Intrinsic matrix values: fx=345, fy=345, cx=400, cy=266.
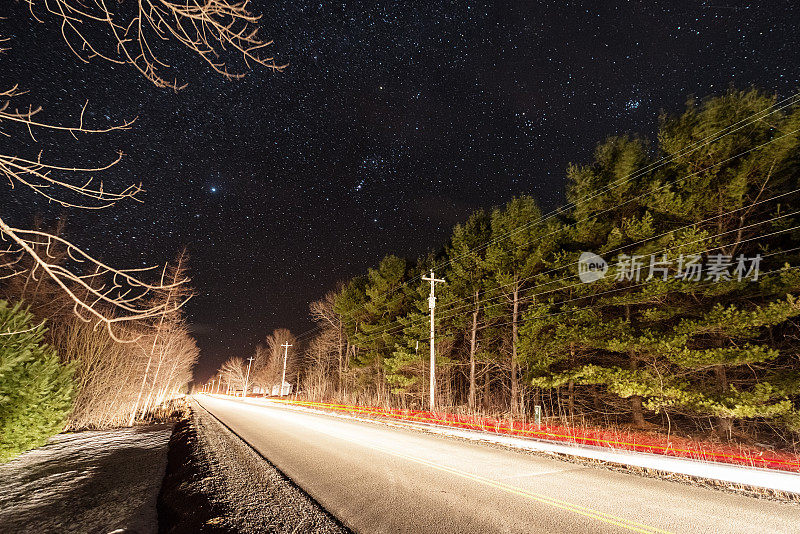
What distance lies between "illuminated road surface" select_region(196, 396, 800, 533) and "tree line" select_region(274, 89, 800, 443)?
6.35m

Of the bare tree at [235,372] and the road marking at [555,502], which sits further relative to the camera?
the bare tree at [235,372]

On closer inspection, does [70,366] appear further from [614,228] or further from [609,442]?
[614,228]

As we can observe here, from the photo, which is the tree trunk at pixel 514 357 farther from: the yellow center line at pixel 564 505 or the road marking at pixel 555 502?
the yellow center line at pixel 564 505

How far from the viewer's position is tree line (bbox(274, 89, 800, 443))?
10547mm

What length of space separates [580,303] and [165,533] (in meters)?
15.3

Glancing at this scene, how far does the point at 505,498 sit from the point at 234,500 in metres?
4.24

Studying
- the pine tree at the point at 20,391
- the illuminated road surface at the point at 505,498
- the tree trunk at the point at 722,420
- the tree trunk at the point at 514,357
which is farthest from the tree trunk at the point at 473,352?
the pine tree at the point at 20,391

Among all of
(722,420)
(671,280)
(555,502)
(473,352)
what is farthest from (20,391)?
(722,420)

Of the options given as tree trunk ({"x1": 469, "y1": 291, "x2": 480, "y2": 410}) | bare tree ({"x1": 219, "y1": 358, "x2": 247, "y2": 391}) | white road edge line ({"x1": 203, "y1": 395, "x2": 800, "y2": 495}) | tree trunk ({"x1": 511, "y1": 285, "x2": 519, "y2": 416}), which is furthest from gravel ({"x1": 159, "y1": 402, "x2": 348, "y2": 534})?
bare tree ({"x1": 219, "y1": 358, "x2": 247, "y2": 391})

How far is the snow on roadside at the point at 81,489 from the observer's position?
15.9ft

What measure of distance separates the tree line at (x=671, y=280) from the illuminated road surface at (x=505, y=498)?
6.35 meters

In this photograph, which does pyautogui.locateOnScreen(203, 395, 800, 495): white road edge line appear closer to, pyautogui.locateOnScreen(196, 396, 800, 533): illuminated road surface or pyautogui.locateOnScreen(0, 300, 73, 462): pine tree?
pyautogui.locateOnScreen(196, 396, 800, 533): illuminated road surface

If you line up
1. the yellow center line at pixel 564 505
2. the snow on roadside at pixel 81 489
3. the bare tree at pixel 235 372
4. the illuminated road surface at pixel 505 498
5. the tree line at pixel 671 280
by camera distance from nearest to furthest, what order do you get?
the yellow center line at pixel 564 505 < the illuminated road surface at pixel 505 498 < the snow on roadside at pixel 81 489 < the tree line at pixel 671 280 < the bare tree at pixel 235 372

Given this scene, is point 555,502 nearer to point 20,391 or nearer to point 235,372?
point 20,391
